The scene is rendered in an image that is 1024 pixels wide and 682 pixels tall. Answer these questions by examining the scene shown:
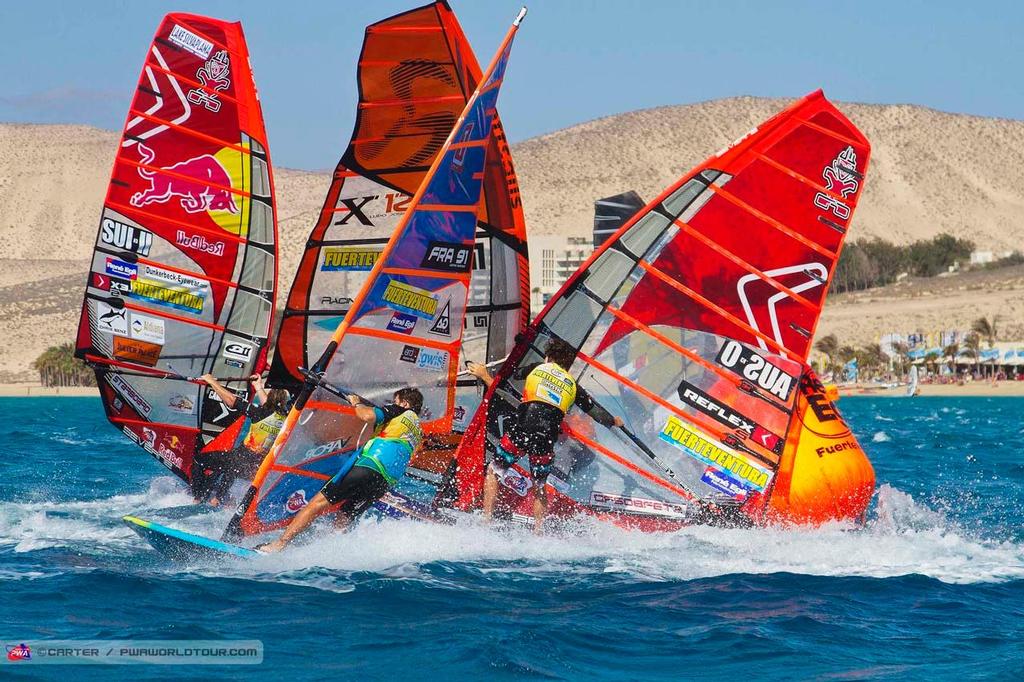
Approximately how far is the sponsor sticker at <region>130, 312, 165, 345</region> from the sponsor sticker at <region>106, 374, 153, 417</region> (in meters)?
0.46

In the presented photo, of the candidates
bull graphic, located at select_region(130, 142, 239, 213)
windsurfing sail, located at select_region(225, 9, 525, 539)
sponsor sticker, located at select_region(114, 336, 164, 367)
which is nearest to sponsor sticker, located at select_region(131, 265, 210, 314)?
sponsor sticker, located at select_region(114, 336, 164, 367)

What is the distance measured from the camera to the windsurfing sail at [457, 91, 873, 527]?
34.6 feet

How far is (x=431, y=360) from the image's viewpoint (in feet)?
34.3

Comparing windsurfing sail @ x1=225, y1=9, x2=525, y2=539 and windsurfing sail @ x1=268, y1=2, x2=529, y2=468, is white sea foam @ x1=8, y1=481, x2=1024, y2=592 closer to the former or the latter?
windsurfing sail @ x1=225, y1=9, x2=525, y2=539

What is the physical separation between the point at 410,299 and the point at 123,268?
4435 mm

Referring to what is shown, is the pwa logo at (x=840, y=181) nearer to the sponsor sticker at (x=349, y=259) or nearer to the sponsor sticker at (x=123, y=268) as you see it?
the sponsor sticker at (x=349, y=259)

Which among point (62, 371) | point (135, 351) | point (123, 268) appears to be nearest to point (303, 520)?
point (135, 351)

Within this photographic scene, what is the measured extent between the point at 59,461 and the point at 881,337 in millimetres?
74709

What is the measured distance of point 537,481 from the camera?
10633 millimetres

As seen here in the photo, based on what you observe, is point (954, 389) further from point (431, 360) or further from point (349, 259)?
point (431, 360)

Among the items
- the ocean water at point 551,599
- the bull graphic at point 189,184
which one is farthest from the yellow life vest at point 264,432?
the bull graphic at point 189,184

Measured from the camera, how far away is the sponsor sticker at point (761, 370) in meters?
10.7

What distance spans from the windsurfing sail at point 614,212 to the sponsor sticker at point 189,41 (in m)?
4.64

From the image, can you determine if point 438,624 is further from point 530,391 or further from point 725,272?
point 725,272
